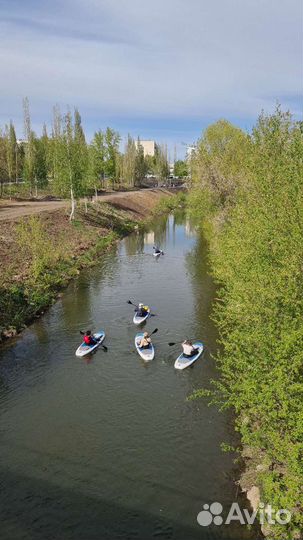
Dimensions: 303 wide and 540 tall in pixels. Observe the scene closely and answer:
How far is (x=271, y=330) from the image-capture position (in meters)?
14.6

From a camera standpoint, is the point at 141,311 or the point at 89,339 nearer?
the point at 89,339

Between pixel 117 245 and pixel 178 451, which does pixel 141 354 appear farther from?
pixel 117 245

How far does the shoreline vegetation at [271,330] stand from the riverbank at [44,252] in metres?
16.1

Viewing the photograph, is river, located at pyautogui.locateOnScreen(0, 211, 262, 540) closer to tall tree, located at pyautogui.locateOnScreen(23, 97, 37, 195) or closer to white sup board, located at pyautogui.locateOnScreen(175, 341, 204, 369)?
white sup board, located at pyautogui.locateOnScreen(175, 341, 204, 369)

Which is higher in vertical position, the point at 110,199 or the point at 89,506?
the point at 110,199

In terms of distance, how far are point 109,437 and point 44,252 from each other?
25.9 m

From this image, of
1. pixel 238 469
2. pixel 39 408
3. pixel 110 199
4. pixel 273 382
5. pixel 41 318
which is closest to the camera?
pixel 273 382

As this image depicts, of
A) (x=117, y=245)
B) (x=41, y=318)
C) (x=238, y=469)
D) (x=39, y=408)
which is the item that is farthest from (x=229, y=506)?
(x=117, y=245)

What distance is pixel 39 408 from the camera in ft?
68.3

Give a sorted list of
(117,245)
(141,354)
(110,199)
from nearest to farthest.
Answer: (141,354) → (117,245) → (110,199)

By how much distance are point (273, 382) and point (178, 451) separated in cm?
649

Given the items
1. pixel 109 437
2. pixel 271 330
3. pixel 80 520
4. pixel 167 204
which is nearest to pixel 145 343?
pixel 109 437

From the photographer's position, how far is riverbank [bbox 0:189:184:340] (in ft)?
106

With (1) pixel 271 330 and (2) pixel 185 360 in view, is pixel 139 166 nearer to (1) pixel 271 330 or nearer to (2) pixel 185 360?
(2) pixel 185 360
